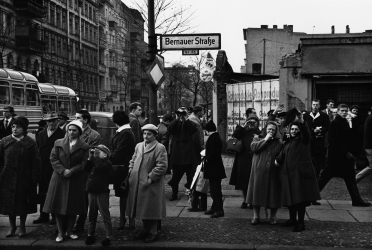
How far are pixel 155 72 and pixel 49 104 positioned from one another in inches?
643

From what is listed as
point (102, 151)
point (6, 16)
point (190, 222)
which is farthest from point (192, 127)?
point (6, 16)

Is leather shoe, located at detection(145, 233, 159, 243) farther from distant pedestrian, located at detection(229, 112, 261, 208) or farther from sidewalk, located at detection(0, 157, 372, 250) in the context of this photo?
distant pedestrian, located at detection(229, 112, 261, 208)

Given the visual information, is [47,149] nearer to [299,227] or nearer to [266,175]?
[266,175]

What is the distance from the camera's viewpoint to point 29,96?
2386 centimetres

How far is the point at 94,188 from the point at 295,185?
10.2ft

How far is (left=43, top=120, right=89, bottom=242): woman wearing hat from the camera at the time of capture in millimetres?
7133

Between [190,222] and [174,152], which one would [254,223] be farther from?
[174,152]

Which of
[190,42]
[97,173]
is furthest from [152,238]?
[190,42]

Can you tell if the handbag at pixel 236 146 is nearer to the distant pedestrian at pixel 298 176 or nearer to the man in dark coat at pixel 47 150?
the distant pedestrian at pixel 298 176

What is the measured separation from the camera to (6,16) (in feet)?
135

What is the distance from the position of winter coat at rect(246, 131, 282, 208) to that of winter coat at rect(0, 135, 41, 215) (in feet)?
11.3

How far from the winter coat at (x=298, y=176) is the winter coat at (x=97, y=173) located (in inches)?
109

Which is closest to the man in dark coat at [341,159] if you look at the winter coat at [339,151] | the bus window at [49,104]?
the winter coat at [339,151]

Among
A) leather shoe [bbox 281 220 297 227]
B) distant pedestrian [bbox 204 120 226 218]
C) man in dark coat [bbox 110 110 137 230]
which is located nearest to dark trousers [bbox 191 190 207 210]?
distant pedestrian [bbox 204 120 226 218]
